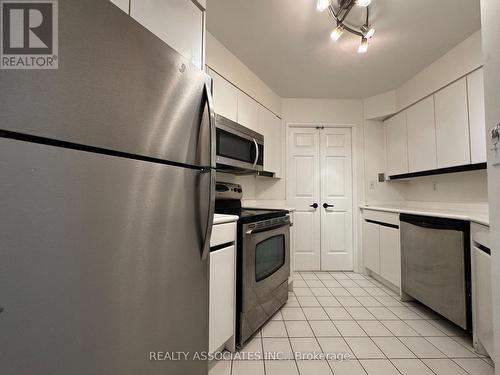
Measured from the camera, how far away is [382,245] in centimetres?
274

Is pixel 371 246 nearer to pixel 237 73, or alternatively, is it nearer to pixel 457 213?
pixel 457 213

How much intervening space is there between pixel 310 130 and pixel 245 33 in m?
1.82

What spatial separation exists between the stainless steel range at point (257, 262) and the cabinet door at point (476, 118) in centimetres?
178

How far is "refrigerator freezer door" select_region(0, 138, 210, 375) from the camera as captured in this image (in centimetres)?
46

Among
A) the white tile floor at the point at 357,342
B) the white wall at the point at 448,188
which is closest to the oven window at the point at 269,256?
the white tile floor at the point at 357,342

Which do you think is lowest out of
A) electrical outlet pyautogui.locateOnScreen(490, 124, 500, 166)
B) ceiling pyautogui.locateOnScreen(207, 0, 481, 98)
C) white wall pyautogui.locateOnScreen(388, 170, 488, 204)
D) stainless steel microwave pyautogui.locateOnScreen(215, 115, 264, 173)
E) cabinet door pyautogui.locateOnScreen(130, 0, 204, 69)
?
white wall pyautogui.locateOnScreen(388, 170, 488, 204)

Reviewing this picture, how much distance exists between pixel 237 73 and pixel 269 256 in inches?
72.4

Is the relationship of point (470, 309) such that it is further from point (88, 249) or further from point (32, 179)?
point (32, 179)

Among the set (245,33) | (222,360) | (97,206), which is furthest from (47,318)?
(245,33)

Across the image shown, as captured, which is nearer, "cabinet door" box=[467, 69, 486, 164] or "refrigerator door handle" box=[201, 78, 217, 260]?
"refrigerator door handle" box=[201, 78, 217, 260]

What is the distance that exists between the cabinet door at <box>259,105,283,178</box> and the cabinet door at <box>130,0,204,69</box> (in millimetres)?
1532

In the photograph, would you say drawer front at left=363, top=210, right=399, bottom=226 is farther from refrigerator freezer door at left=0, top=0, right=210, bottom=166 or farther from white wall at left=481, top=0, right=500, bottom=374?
refrigerator freezer door at left=0, top=0, right=210, bottom=166

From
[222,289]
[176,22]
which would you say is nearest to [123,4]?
[176,22]

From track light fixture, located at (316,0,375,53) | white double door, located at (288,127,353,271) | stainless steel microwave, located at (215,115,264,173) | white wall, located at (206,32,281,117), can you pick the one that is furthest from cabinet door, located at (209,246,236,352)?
white double door, located at (288,127,353,271)
